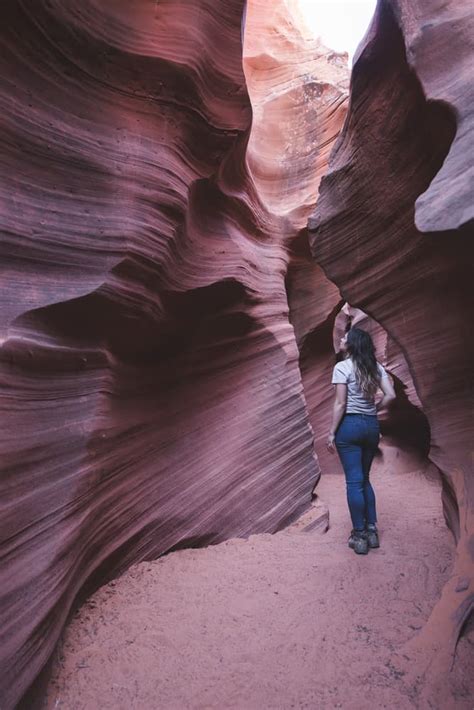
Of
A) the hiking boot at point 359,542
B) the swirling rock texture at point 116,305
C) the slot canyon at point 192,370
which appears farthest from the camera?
the hiking boot at point 359,542

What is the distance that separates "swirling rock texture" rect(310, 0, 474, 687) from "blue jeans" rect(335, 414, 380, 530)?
0.56 m

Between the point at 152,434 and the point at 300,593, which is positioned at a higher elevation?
the point at 152,434

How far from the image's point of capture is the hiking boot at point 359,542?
3607 mm

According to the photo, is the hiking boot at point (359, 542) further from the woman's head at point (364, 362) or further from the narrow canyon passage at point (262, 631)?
the woman's head at point (364, 362)

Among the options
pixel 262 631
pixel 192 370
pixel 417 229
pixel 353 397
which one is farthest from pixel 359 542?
pixel 417 229

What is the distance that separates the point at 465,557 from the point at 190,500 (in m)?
2.02

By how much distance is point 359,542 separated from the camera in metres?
3.64

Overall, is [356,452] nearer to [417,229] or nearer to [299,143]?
[417,229]

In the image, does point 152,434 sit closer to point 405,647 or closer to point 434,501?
point 405,647

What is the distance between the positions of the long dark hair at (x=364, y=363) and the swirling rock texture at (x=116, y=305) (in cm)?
116

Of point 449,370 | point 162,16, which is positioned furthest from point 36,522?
point 162,16

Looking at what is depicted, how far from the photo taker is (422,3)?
2672 millimetres

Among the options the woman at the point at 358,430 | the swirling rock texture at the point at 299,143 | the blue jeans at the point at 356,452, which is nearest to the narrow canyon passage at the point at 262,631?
the woman at the point at 358,430

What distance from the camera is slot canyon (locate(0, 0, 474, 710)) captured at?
7.43 feet
